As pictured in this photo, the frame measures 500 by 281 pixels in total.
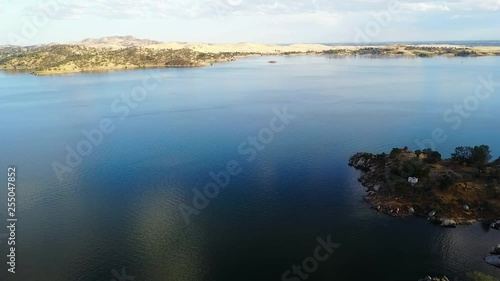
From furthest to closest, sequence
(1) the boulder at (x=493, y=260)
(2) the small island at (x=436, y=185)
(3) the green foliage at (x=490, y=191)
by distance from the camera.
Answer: (3) the green foliage at (x=490, y=191)
(2) the small island at (x=436, y=185)
(1) the boulder at (x=493, y=260)

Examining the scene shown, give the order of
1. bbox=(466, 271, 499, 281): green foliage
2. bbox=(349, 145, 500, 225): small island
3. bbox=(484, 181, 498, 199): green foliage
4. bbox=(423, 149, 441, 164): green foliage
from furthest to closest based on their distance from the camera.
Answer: bbox=(423, 149, 441, 164): green foliage → bbox=(484, 181, 498, 199): green foliage → bbox=(349, 145, 500, 225): small island → bbox=(466, 271, 499, 281): green foliage

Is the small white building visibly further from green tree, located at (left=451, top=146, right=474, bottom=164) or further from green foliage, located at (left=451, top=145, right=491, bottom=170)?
green tree, located at (left=451, top=146, right=474, bottom=164)

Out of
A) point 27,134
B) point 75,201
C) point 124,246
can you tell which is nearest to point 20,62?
point 27,134

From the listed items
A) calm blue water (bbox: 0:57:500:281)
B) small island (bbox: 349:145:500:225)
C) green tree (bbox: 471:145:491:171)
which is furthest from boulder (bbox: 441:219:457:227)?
green tree (bbox: 471:145:491:171)

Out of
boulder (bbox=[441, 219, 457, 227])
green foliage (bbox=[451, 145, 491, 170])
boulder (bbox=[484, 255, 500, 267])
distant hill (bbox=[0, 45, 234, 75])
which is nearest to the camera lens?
boulder (bbox=[484, 255, 500, 267])

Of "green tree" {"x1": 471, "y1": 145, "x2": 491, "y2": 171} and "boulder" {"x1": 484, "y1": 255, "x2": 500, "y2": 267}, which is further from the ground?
"green tree" {"x1": 471, "y1": 145, "x2": 491, "y2": 171}

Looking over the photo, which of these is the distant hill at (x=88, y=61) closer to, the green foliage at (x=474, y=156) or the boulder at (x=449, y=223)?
the green foliage at (x=474, y=156)

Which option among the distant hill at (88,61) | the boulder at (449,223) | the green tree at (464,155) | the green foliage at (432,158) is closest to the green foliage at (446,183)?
the boulder at (449,223)

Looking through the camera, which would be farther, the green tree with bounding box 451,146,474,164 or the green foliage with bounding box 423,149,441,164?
the green foliage with bounding box 423,149,441,164
